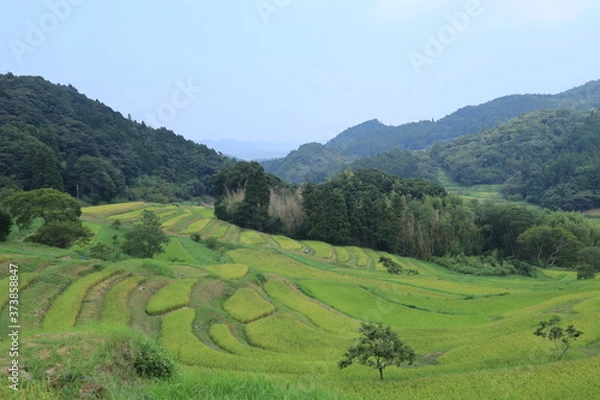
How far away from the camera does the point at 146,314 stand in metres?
17.8

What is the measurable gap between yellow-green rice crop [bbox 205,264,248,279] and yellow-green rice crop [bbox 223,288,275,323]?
3.15 m

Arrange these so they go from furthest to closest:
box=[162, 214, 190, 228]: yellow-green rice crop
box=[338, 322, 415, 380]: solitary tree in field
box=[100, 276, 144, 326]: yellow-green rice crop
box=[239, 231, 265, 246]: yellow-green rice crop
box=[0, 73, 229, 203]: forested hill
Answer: box=[0, 73, 229, 203]: forested hill, box=[162, 214, 190, 228]: yellow-green rice crop, box=[239, 231, 265, 246]: yellow-green rice crop, box=[100, 276, 144, 326]: yellow-green rice crop, box=[338, 322, 415, 380]: solitary tree in field

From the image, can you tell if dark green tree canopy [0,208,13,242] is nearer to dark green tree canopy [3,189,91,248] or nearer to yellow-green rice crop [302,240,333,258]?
dark green tree canopy [3,189,91,248]

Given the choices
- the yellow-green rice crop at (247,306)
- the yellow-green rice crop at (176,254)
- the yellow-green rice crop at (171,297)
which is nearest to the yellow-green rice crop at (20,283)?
the yellow-green rice crop at (171,297)

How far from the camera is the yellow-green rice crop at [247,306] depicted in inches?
739

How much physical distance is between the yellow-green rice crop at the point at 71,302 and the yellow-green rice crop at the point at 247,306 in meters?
6.26

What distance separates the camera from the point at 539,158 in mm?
108562

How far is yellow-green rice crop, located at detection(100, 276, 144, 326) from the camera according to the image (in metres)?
16.2

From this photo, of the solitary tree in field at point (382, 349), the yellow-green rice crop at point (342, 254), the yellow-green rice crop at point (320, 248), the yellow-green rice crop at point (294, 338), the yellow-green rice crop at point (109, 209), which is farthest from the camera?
the yellow-green rice crop at point (109, 209)

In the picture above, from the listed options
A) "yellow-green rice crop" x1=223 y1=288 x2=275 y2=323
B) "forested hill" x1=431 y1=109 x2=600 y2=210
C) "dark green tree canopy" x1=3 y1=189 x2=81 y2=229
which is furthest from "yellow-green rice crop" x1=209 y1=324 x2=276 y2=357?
→ "forested hill" x1=431 y1=109 x2=600 y2=210

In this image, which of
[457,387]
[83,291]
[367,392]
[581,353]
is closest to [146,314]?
[83,291]

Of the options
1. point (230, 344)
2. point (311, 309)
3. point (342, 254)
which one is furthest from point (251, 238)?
point (230, 344)

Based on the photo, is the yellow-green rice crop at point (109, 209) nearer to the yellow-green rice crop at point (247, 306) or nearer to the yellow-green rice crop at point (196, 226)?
the yellow-green rice crop at point (196, 226)

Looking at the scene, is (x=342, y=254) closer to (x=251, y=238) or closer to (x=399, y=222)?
(x=251, y=238)
